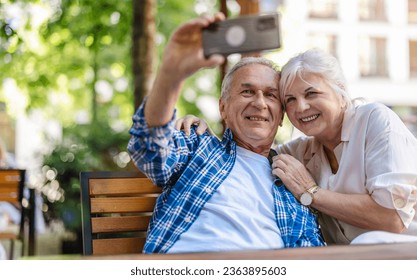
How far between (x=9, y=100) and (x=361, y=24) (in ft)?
42.6

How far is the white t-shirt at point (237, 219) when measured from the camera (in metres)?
1.92

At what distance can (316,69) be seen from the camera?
212cm

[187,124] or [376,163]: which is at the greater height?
[187,124]

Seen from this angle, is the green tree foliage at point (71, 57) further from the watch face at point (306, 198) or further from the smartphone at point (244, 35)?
the smartphone at point (244, 35)

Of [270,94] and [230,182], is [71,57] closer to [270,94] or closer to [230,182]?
[270,94]

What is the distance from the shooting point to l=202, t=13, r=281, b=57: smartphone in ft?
4.19

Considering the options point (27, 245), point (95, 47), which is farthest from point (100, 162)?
point (27, 245)

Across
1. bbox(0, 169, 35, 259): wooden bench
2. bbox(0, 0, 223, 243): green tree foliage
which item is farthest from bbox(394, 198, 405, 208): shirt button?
bbox(0, 0, 223, 243): green tree foliage

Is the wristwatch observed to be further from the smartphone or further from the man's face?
→ the smartphone

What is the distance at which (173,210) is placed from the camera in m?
2.00

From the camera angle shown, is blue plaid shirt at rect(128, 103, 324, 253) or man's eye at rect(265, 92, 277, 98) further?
man's eye at rect(265, 92, 277, 98)

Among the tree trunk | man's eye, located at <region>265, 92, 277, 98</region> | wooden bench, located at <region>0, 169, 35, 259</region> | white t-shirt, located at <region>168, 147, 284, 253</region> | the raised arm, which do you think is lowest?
wooden bench, located at <region>0, 169, 35, 259</region>

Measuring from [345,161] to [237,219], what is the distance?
1.41 feet

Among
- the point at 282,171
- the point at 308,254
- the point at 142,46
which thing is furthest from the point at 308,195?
the point at 142,46
